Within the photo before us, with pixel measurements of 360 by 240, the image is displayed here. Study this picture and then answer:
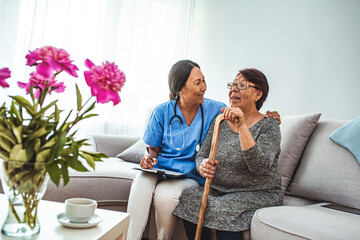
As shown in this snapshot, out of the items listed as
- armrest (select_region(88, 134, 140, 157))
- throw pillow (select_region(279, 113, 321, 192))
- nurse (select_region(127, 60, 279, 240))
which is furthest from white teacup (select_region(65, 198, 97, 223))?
armrest (select_region(88, 134, 140, 157))

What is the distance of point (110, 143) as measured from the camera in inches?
97.4

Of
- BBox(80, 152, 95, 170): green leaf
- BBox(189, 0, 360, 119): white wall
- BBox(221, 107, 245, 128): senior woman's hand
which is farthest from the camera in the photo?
BBox(189, 0, 360, 119): white wall

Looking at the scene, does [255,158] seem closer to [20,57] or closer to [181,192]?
[181,192]

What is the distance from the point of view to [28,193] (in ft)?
2.52

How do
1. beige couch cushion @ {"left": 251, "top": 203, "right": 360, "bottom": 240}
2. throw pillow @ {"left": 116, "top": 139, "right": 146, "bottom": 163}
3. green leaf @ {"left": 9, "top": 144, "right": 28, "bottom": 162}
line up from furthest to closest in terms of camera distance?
1. throw pillow @ {"left": 116, "top": 139, "right": 146, "bottom": 163}
2. beige couch cushion @ {"left": 251, "top": 203, "right": 360, "bottom": 240}
3. green leaf @ {"left": 9, "top": 144, "right": 28, "bottom": 162}

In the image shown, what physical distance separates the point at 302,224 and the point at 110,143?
5.41 feet

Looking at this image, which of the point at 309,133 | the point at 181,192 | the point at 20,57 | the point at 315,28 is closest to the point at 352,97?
the point at 315,28

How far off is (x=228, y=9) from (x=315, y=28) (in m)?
1.00

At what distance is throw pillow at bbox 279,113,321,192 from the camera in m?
1.79

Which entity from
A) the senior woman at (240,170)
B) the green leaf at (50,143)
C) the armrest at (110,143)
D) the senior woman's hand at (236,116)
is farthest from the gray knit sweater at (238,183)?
the armrest at (110,143)

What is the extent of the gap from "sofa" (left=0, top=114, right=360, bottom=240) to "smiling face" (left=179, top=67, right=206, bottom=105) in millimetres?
545

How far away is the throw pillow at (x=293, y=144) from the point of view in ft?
5.86

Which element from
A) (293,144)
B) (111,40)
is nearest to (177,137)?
(293,144)

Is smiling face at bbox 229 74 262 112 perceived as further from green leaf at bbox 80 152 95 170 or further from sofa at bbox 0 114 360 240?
green leaf at bbox 80 152 95 170
